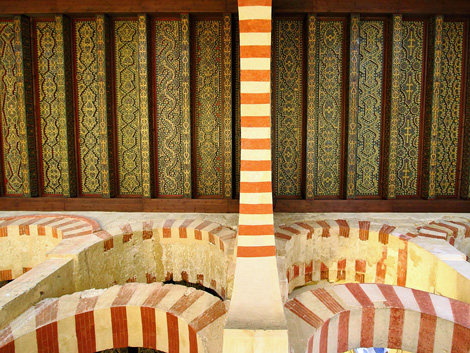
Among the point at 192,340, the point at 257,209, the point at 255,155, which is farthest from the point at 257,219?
the point at 192,340

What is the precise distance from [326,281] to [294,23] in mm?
4944

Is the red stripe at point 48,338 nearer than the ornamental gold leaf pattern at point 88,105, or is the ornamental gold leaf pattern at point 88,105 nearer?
the red stripe at point 48,338

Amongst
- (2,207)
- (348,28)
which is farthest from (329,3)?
(2,207)

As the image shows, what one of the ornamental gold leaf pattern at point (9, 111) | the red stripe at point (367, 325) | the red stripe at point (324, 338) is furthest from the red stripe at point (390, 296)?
the ornamental gold leaf pattern at point (9, 111)

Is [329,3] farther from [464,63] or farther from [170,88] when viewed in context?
[170,88]

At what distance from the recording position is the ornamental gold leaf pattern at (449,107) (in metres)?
5.81

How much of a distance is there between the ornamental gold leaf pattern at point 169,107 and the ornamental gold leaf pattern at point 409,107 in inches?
174

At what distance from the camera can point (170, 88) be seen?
19.5 feet

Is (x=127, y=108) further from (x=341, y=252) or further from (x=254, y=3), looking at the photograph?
(x=341, y=252)

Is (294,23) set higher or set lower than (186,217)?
higher

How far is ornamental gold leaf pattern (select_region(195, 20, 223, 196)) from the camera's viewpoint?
5.89 meters

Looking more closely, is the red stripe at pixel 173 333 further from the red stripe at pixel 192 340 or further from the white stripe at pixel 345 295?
the white stripe at pixel 345 295

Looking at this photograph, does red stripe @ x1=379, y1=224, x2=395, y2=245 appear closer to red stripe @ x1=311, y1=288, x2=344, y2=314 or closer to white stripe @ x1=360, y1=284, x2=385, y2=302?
white stripe @ x1=360, y1=284, x2=385, y2=302

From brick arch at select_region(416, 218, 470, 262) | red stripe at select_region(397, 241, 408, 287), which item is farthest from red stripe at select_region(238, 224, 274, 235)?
brick arch at select_region(416, 218, 470, 262)
